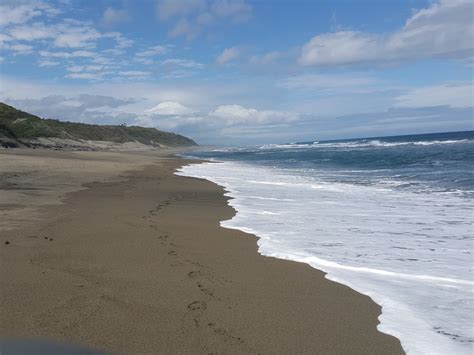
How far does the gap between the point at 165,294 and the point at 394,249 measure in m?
4.09

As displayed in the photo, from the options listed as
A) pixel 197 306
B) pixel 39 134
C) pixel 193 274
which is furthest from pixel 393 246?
pixel 39 134

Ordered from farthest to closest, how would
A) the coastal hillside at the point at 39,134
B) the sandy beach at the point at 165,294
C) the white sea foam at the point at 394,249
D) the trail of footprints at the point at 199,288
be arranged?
1. the coastal hillside at the point at 39,134
2. the white sea foam at the point at 394,249
3. the trail of footprints at the point at 199,288
4. the sandy beach at the point at 165,294

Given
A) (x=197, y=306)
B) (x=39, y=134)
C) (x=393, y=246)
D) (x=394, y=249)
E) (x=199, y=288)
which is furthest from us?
(x=39, y=134)

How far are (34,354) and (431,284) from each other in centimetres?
443

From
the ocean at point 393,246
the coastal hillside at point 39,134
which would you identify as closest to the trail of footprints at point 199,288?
the ocean at point 393,246

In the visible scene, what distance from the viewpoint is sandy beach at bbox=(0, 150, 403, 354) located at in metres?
3.64

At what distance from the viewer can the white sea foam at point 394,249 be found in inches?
168

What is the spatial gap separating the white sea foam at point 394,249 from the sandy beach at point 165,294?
33 centimetres

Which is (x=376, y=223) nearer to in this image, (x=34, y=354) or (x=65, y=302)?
(x=65, y=302)

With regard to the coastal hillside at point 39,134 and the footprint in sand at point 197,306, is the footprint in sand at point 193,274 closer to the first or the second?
the footprint in sand at point 197,306

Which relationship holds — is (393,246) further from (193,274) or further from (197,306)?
(197,306)

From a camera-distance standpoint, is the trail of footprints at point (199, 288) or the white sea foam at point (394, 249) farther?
the white sea foam at point (394, 249)

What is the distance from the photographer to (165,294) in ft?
15.2

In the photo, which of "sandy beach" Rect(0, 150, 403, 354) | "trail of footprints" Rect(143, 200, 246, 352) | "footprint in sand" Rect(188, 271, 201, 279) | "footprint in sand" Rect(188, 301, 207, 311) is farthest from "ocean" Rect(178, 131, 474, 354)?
"footprint in sand" Rect(188, 301, 207, 311)
